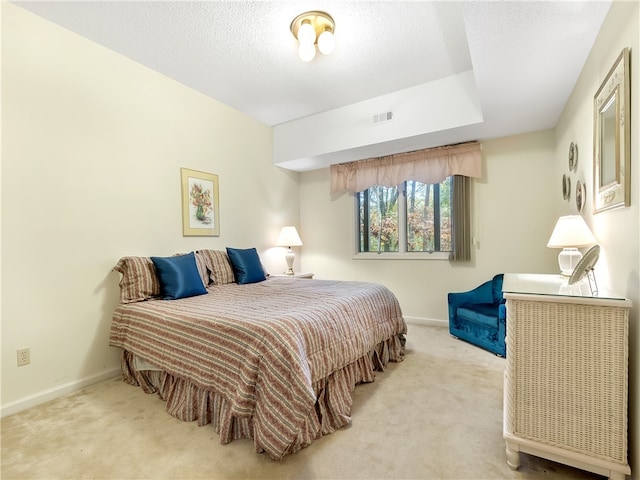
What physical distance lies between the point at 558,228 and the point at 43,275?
A: 11.7ft

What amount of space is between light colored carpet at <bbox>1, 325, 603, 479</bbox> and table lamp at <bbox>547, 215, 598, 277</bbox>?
1011 mm

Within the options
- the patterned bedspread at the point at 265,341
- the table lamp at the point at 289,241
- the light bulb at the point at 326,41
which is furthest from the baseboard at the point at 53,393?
the light bulb at the point at 326,41

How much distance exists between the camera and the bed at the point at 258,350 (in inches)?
58.0

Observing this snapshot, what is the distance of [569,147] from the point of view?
8.48 feet

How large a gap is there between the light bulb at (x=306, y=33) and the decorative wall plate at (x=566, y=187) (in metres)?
2.45

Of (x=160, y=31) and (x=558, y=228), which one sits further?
(x=160, y=31)

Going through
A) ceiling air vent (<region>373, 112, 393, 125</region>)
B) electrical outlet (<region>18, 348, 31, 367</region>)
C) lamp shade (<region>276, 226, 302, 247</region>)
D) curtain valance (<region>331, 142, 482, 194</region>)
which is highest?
ceiling air vent (<region>373, 112, 393, 125</region>)

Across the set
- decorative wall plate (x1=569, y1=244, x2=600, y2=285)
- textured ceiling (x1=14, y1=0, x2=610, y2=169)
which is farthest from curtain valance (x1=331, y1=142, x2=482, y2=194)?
decorative wall plate (x1=569, y1=244, x2=600, y2=285)

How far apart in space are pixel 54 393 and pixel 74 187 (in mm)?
1532

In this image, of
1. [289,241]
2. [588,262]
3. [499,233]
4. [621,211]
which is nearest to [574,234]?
[621,211]

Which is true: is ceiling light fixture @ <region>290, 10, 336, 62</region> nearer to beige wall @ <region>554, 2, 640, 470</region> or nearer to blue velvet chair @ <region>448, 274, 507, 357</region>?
beige wall @ <region>554, 2, 640, 470</region>

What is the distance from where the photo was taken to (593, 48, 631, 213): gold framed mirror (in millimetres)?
1343

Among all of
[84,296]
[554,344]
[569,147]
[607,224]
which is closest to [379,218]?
[569,147]

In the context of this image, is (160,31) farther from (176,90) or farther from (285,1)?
(285,1)
